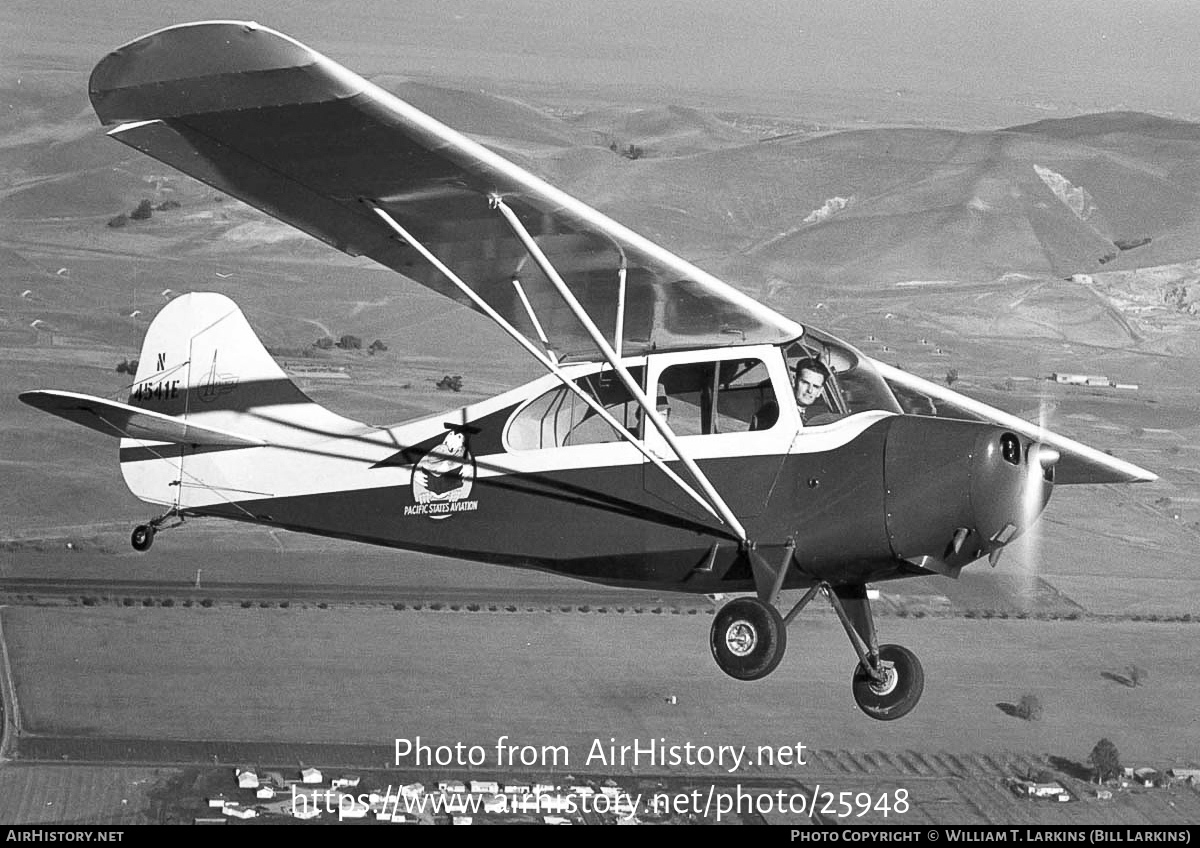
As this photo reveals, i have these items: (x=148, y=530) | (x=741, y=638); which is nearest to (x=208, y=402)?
(x=148, y=530)

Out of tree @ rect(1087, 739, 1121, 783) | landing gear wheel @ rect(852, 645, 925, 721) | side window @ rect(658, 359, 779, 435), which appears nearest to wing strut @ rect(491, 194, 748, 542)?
side window @ rect(658, 359, 779, 435)

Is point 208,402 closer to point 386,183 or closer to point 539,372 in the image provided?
point 386,183

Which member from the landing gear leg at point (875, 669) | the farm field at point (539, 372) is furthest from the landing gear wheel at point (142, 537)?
the farm field at point (539, 372)

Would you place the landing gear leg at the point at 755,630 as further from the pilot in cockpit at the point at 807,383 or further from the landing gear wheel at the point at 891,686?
the landing gear wheel at the point at 891,686

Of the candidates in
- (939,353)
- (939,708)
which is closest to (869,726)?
(939,708)

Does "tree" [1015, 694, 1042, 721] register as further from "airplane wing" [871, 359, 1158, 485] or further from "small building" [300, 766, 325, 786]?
"airplane wing" [871, 359, 1158, 485]
